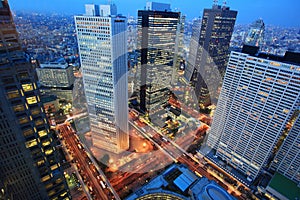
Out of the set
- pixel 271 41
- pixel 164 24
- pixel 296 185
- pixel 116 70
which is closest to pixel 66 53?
pixel 164 24

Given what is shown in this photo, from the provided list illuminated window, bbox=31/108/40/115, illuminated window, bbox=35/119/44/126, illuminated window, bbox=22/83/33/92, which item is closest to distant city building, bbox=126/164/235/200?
illuminated window, bbox=35/119/44/126

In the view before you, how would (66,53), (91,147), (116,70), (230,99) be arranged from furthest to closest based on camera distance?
(66,53)
(91,147)
(230,99)
(116,70)

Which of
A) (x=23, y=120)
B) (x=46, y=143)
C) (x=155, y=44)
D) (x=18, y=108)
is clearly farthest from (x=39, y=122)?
(x=155, y=44)

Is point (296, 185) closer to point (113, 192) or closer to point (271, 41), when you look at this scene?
point (113, 192)

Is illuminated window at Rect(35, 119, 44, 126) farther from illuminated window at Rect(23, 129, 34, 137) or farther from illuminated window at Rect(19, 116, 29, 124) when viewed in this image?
illuminated window at Rect(19, 116, 29, 124)

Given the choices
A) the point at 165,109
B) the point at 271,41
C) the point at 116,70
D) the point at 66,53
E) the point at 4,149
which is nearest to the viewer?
the point at 4,149

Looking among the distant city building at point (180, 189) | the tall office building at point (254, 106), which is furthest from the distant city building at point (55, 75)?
the tall office building at point (254, 106)
